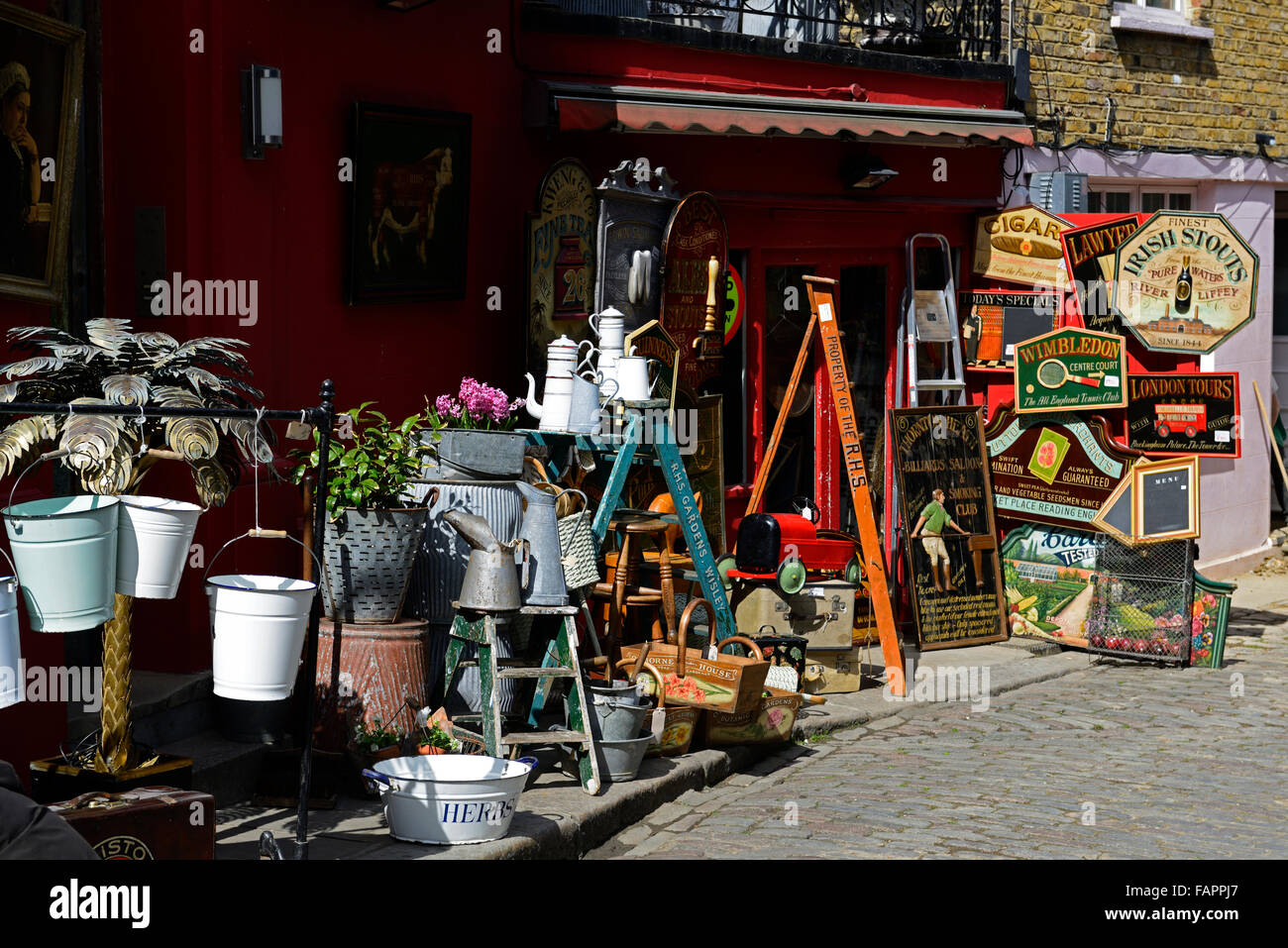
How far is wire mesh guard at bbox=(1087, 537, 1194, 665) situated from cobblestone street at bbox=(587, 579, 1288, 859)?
47cm

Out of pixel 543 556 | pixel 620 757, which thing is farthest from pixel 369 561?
pixel 620 757

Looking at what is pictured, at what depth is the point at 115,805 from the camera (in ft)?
15.1

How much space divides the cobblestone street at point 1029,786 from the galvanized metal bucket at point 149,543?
7.56ft

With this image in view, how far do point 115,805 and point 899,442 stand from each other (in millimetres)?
6693

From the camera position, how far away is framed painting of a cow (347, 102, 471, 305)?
725cm

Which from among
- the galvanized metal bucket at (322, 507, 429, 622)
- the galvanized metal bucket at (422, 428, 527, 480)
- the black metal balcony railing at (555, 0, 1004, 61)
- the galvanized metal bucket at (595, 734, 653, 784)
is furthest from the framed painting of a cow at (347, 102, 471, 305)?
the galvanized metal bucket at (595, 734, 653, 784)

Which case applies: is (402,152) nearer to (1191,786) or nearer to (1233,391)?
(1191,786)

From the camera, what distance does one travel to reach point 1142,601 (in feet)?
33.3

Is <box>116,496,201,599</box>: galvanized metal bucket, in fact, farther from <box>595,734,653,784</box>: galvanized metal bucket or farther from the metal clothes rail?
<box>595,734,653,784</box>: galvanized metal bucket

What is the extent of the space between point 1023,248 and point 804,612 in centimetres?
378

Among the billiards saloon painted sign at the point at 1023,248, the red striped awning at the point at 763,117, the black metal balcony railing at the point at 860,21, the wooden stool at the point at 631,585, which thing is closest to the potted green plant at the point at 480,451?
the wooden stool at the point at 631,585

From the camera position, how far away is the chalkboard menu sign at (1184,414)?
10367 mm

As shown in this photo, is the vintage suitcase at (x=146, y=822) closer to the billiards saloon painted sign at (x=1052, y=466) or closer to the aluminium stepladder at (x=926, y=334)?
the aluminium stepladder at (x=926, y=334)

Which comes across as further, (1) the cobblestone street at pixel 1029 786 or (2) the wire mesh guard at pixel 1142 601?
(2) the wire mesh guard at pixel 1142 601
